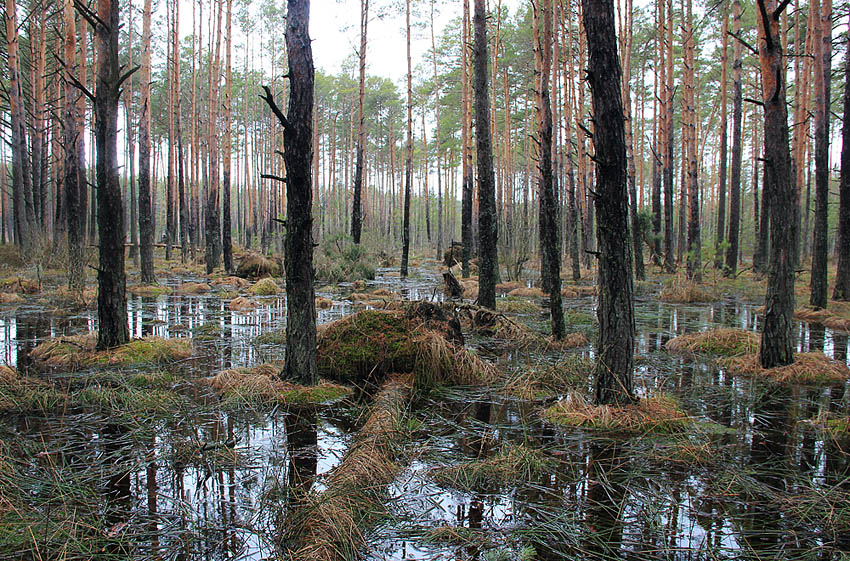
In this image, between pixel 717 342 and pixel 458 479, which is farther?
pixel 717 342

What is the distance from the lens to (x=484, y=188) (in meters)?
9.84

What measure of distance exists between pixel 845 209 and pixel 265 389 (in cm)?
1210

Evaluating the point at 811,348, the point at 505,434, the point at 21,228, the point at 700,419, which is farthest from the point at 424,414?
the point at 21,228

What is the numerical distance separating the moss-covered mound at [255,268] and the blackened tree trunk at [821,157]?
16.4m

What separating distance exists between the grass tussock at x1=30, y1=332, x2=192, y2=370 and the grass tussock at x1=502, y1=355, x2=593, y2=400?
4.45 m

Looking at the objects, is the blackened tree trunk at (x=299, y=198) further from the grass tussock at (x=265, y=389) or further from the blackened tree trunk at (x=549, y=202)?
the blackened tree trunk at (x=549, y=202)

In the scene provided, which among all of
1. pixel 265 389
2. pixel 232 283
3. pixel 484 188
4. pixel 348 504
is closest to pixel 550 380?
pixel 265 389

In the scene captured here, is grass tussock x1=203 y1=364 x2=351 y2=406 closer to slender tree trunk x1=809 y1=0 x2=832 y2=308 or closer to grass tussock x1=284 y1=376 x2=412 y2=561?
grass tussock x1=284 y1=376 x2=412 y2=561

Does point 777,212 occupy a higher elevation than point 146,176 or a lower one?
lower

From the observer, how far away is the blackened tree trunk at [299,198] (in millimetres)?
5336

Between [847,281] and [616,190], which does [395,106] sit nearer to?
[847,281]

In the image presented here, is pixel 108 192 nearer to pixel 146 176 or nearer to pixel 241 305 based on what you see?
pixel 241 305

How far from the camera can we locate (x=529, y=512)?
2994 mm

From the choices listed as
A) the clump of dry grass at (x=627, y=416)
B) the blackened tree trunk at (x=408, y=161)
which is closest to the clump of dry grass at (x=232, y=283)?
the blackened tree trunk at (x=408, y=161)
